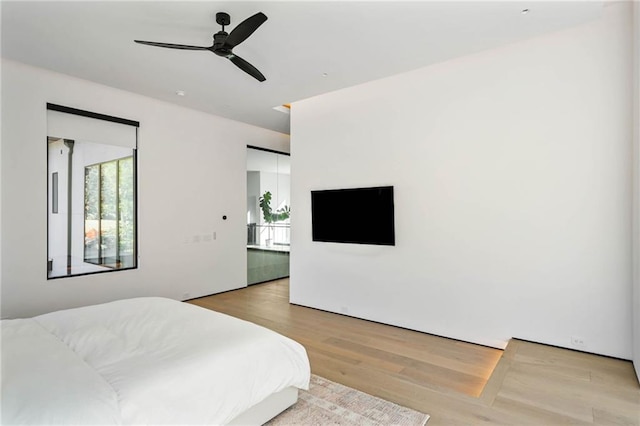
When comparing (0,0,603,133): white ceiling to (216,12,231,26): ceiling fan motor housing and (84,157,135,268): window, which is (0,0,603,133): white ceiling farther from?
(84,157,135,268): window

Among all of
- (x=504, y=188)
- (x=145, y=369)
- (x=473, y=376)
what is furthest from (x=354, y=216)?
(x=145, y=369)

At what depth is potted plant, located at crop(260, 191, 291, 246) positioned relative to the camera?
20.8 feet

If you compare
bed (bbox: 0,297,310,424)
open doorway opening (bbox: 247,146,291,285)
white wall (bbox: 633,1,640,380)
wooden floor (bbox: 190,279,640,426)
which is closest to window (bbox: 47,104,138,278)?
bed (bbox: 0,297,310,424)

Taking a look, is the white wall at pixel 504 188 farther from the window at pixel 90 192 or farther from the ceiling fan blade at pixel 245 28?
the window at pixel 90 192

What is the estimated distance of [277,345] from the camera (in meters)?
2.15

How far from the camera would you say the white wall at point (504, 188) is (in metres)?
2.89

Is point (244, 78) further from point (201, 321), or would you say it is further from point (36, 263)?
point (36, 263)

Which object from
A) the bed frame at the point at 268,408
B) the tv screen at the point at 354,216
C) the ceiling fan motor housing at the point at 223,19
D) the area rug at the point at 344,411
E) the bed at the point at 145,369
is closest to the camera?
the bed at the point at 145,369

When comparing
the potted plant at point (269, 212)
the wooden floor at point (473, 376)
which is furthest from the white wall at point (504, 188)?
the potted plant at point (269, 212)

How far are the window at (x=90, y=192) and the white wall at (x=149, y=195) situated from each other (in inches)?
4.1

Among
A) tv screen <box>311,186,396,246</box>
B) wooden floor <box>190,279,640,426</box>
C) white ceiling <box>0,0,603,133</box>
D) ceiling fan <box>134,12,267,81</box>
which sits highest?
white ceiling <box>0,0,603,133</box>

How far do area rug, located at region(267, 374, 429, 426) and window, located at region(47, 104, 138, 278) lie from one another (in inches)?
132

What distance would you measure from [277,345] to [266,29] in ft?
8.50

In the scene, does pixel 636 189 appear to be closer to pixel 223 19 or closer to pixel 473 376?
pixel 473 376
